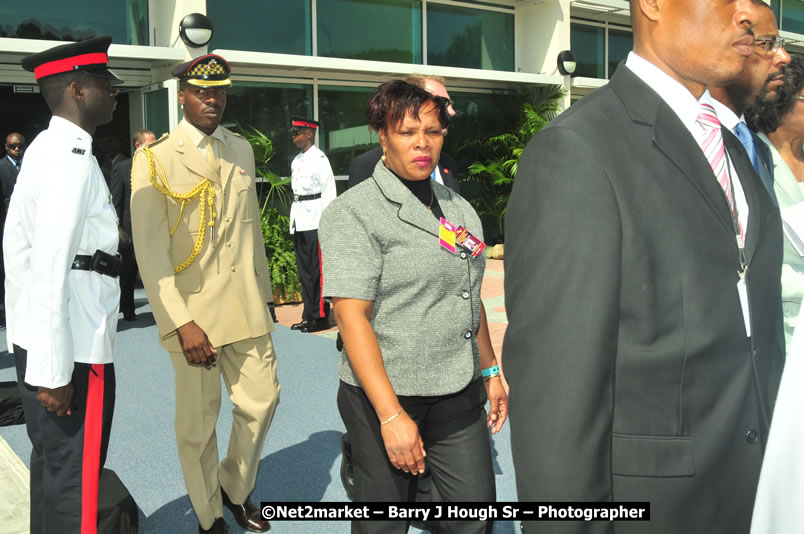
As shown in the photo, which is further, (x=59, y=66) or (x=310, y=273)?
(x=310, y=273)

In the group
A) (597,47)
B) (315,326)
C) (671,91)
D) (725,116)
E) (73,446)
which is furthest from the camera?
(597,47)

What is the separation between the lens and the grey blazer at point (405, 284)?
2572 mm

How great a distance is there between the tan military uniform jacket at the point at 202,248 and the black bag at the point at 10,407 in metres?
2.56

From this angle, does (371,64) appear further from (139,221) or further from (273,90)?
(139,221)

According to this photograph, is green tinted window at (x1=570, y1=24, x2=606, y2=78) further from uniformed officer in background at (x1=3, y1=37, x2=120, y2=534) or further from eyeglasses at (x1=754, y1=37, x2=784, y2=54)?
uniformed officer in background at (x1=3, y1=37, x2=120, y2=534)

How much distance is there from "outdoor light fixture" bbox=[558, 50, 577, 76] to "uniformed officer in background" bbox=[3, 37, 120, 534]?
1214 centimetres

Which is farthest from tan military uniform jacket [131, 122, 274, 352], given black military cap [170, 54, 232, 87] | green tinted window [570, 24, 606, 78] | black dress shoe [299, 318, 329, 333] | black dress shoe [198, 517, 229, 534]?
green tinted window [570, 24, 606, 78]

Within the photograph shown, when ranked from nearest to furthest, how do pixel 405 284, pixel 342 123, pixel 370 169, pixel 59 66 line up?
pixel 405 284
pixel 59 66
pixel 370 169
pixel 342 123

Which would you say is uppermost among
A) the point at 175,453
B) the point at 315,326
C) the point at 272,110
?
the point at 272,110

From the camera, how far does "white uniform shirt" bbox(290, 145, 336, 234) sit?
8789 mm

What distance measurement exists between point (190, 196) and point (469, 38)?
11.5 m

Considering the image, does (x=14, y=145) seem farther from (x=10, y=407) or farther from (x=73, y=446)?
(x=73, y=446)

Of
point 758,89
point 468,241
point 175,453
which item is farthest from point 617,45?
point 468,241

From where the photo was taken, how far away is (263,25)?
11.3 meters
